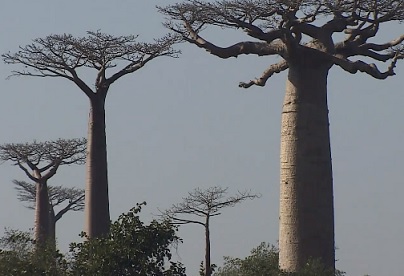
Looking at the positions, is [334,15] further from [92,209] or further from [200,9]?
[92,209]

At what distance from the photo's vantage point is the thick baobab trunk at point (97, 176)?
13258 millimetres

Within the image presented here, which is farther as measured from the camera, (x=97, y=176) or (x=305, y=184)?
(x=97, y=176)

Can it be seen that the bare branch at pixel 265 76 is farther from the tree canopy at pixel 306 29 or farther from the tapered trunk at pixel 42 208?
the tapered trunk at pixel 42 208

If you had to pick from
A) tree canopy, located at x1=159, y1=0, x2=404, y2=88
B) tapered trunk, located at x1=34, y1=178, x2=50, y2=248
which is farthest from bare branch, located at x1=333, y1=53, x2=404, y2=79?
tapered trunk, located at x1=34, y1=178, x2=50, y2=248

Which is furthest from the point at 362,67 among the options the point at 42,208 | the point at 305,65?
the point at 42,208

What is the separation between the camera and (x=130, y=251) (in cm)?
1033

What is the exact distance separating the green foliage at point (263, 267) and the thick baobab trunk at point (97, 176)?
4.61 feet

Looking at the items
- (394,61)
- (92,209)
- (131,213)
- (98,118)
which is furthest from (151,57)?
(131,213)

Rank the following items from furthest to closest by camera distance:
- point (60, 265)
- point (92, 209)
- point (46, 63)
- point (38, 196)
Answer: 1. point (38, 196)
2. point (46, 63)
3. point (92, 209)
4. point (60, 265)

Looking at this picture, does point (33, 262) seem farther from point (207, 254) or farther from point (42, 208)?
point (42, 208)

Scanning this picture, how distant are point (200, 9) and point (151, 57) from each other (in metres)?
2.09

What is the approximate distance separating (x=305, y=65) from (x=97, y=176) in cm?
265

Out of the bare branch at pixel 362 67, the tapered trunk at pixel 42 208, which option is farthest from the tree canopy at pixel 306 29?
the tapered trunk at pixel 42 208

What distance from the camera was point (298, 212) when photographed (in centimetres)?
1177
